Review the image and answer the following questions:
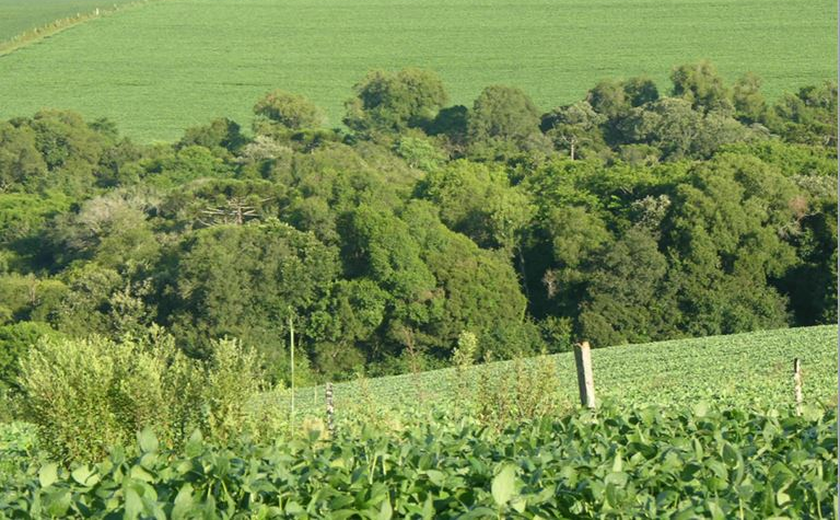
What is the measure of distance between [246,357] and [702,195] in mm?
42777

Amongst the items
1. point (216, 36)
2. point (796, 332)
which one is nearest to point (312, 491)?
point (796, 332)

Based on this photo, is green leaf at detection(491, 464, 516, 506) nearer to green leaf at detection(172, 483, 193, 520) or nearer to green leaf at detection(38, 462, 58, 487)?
green leaf at detection(172, 483, 193, 520)

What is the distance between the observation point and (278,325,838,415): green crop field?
2067 centimetres

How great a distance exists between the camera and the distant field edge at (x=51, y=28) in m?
99.8

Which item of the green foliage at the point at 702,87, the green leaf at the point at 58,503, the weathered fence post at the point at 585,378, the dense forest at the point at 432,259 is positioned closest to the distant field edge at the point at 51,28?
the dense forest at the point at 432,259

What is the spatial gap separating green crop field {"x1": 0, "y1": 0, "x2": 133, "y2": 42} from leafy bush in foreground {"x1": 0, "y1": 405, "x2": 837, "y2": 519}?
323ft

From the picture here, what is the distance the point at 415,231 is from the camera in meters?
52.5

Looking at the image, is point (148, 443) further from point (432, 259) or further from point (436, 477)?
point (432, 259)

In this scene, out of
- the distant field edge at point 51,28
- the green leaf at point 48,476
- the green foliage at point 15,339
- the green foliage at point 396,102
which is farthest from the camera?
the distant field edge at point 51,28

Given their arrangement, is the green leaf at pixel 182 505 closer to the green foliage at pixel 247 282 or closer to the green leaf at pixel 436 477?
the green leaf at pixel 436 477

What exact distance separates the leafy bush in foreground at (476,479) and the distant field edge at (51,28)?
3764 inches

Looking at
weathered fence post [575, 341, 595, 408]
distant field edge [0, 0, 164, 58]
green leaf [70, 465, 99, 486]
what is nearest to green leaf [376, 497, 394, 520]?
green leaf [70, 465, 99, 486]

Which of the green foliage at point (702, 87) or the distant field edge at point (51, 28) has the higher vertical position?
the distant field edge at point (51, 28)

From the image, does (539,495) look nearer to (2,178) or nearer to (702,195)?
(702,195)
